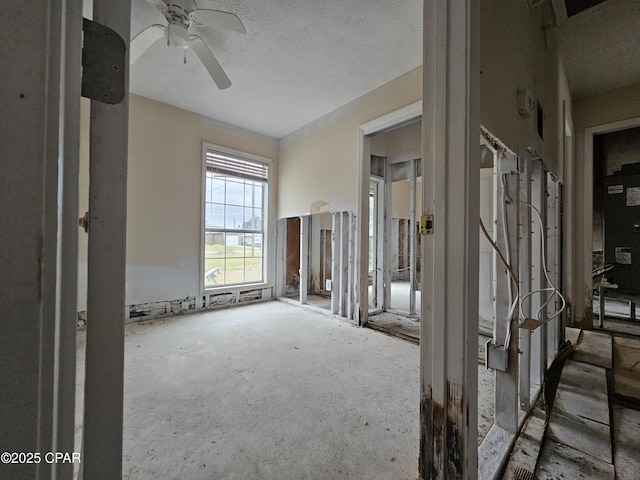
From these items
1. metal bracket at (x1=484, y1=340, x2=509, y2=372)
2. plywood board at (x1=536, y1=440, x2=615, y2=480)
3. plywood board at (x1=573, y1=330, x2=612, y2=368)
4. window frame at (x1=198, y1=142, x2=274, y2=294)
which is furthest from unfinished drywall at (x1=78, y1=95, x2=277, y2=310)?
plywood board at (x1=573, y1=330, x2=612, y2=368)

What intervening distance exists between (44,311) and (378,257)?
12.4ft

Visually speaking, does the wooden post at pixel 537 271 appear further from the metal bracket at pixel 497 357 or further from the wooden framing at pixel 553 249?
the metal bracket at pixel 497 357

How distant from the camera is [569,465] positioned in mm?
1177

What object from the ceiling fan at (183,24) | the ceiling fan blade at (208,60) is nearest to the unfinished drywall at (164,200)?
the ceiling fan at (183,24)

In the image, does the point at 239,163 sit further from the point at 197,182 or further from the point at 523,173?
the point at 523,173

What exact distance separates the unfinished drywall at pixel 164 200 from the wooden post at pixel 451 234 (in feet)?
10.9

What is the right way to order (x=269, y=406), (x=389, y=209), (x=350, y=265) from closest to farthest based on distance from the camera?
(x=269, y=406)
(x=350, y=265)
(x=389, y=209)

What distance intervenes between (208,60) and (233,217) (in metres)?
2.20

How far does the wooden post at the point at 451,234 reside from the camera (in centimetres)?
90

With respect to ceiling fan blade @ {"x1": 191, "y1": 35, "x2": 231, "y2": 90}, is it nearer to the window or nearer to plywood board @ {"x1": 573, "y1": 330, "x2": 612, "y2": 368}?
the window

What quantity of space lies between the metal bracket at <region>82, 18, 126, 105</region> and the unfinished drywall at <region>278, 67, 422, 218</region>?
9.20ft

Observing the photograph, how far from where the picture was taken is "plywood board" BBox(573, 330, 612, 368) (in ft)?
7.13

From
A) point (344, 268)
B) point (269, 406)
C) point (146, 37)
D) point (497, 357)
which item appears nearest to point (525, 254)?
point (497, 357)

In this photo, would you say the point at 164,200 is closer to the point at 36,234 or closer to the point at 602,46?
the point at 36,234
